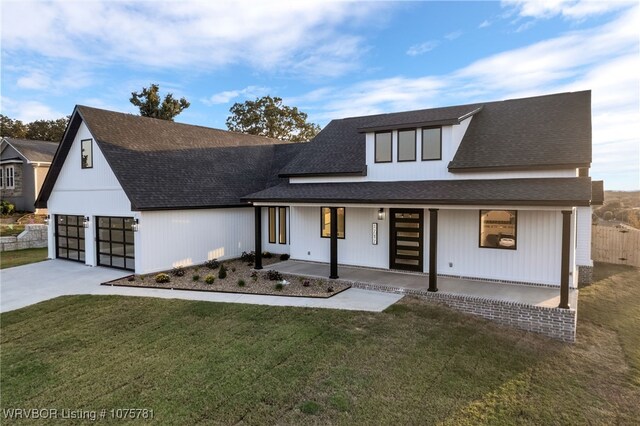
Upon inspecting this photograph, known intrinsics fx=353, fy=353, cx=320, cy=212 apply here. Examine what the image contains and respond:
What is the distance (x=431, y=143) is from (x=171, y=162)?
11.0 m

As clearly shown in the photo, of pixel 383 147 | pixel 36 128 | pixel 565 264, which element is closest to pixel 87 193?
pixel 383 147

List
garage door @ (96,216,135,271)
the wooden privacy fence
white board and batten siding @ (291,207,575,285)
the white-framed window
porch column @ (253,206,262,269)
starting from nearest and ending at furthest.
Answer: white board and batten siding @ (291,207,575,285)
porch column @ (253,206,262,269)
garage door @ (96,216,135,271)
the wooden privacy fence
the white-framed window

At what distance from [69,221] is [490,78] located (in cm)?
2101

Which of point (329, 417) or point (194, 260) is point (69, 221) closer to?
point (194, 260)

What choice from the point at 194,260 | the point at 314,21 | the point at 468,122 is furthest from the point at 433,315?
the point at 314,21

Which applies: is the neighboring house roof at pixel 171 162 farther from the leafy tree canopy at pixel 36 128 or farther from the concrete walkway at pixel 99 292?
the leafy tree canopy at pixel 36 128

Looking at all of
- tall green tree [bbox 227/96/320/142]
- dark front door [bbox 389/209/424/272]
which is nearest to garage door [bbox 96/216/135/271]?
dark front door [bbox 389/209/424/272]

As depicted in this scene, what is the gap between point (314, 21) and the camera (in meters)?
17.0

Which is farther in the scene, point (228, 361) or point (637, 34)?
point (637, 34)

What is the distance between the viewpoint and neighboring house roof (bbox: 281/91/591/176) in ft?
35.7

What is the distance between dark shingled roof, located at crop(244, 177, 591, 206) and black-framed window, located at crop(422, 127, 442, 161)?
95cm

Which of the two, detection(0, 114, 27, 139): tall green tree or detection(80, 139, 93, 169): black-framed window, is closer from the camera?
detection(80, 139, 93, 169): black-framed window

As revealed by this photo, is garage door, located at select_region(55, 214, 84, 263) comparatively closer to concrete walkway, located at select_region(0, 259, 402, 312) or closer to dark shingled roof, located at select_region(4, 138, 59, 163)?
concrete walkway, located at select_region(0, 259, 402, 312)

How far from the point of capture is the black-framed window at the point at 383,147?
13.1 metres
